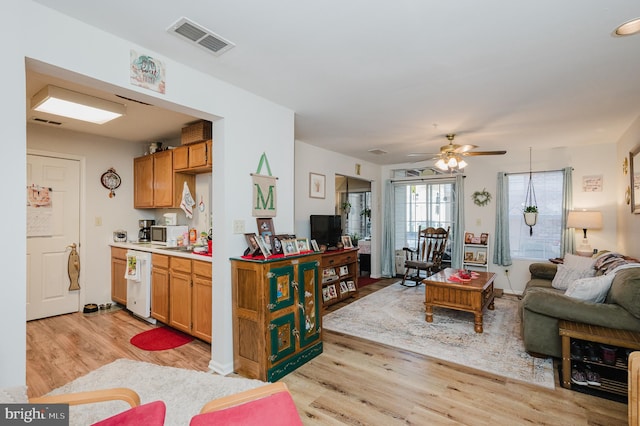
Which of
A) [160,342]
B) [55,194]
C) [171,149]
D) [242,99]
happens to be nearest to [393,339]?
[160,342]

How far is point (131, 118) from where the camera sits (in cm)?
349

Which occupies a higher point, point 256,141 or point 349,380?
point 256,141

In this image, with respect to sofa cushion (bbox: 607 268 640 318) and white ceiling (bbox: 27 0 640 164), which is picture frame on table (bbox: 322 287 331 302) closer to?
white ceiling (bbox: 27 0 640 164)

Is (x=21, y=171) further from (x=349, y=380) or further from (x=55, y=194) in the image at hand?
(x=55, y=194)

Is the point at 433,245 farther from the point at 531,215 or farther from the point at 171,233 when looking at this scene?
the point at 171,233

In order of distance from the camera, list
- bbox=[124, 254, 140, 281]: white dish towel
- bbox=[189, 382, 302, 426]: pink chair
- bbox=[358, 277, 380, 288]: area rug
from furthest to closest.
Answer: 1. bbox=[358, 277, 380, 288]: area rug
2. bbox=[124, 254, 140, 281]: white dish towel
3. bbox=[189, 382, 302, 426]: pink chair

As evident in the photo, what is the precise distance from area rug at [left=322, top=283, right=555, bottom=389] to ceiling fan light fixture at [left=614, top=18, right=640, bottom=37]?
249 cm

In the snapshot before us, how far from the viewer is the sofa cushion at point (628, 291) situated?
232 centimetres

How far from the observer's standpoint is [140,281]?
12.4 ft

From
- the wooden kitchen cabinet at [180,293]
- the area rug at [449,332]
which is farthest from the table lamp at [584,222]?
the wooden kitchen cabinet at [180,293]

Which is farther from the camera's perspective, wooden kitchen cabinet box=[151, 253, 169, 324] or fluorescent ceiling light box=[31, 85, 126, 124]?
wooden kitchen cabinet box=[151, 253, 169, 324]

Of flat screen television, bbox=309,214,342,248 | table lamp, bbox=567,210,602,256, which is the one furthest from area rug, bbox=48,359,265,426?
table lamp, bbox=567,210,602,256

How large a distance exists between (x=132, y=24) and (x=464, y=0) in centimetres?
185

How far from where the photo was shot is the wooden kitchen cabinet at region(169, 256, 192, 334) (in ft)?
10.6
